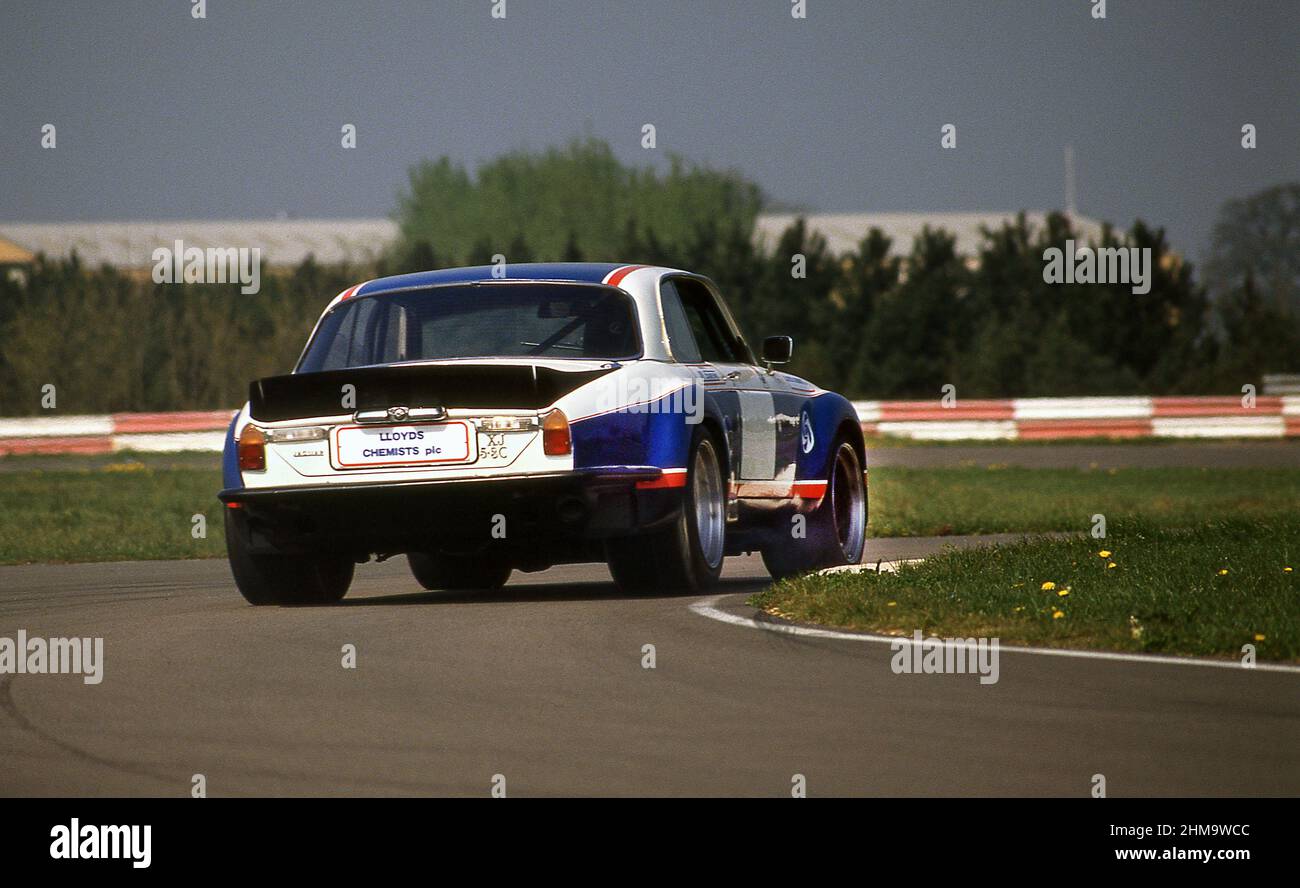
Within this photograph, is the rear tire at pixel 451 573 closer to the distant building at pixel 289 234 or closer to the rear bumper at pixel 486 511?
the rear bumper at pixel 486 511

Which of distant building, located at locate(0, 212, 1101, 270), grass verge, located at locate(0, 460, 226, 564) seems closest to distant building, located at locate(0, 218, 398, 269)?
distant building, located at locate(0, 212, 1101, 270)

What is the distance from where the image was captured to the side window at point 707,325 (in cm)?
1102

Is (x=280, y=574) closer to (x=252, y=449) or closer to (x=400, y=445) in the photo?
(x=252, y=449)

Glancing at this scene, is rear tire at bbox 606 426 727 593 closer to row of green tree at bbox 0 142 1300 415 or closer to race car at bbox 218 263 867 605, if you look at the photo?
race car at bbox 218 263 867 605

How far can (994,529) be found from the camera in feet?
52.4

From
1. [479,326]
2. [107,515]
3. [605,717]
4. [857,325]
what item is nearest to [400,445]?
[479,326]

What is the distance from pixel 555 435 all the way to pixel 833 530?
106 inches

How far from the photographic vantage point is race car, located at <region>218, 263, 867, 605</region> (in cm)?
927

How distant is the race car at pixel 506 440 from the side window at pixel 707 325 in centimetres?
7

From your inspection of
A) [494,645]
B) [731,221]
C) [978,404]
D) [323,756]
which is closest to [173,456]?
[978,404]

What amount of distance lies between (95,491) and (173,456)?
11.4m

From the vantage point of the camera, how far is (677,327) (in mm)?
10586
